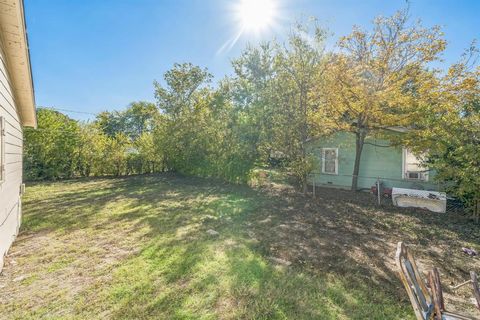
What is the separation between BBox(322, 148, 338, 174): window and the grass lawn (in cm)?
436

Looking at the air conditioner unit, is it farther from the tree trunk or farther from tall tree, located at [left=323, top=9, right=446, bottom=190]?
tall tree, located at [left=323, top=9, right=446, bottom=190]

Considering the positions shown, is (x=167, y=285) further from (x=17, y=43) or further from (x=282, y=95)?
(x=282, y=95)

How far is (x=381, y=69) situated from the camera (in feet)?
29.3

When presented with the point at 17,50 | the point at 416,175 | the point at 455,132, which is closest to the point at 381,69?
the point at 455,132

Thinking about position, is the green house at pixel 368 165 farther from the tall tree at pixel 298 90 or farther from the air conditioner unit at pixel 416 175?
the tall tree at pixel 298 90

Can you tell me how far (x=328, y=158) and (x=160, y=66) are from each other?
536 inches

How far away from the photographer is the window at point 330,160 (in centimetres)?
1166

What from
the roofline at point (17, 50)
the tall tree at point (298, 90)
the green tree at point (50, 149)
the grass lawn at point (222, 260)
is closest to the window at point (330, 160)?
the tall tree at point (298, 90)

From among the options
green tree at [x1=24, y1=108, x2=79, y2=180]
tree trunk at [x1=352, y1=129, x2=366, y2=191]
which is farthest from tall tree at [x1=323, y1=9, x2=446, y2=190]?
green tree at [x1=24, y1=108, x2=79, y2=180]

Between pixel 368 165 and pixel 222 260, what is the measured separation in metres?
9.30

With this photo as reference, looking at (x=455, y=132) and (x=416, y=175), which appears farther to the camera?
(x=416, y=175)

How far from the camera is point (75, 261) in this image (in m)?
3.91

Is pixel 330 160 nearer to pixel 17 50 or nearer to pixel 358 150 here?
pixel 358 150

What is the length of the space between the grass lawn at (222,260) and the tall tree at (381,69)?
3622 millimetres
